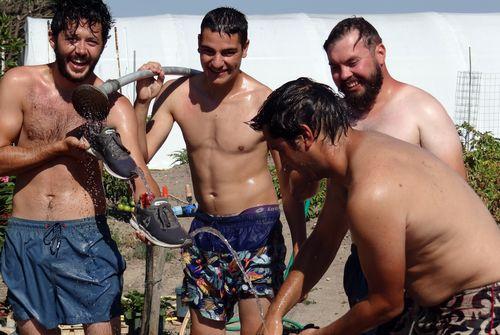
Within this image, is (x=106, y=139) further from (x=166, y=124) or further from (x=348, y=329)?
(x=348, y=329)

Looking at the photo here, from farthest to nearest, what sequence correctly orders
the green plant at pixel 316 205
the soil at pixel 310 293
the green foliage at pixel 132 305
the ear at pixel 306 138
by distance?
the green plant at pixel 316 205 < the soil at pixel 310 293 < the green foliage at pixel 132 305 < the ear at pixel 306 138

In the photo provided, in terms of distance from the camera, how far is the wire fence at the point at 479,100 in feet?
48.0

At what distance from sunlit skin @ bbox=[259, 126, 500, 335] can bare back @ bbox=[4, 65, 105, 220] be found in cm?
161

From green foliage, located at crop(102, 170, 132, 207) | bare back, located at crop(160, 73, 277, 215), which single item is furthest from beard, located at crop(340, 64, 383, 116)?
green foliage, located at crop(102, 170, 132, 207)

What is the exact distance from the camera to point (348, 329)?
11.3 ft

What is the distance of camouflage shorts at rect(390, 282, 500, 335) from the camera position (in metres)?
3.49

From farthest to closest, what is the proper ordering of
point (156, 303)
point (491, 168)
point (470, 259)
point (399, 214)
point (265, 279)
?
point (491, 168) → point (156, 303) → point (265, 279) → point (470, 259) → point (399, 214)

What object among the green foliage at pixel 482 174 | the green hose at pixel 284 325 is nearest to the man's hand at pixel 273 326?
the green hose at pixel 284 325

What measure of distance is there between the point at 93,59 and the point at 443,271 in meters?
2.16

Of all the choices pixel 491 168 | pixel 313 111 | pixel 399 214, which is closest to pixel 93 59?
pixel 313 111

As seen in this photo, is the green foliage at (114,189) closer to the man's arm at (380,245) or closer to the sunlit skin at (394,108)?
the sunlit skin at (394,108)

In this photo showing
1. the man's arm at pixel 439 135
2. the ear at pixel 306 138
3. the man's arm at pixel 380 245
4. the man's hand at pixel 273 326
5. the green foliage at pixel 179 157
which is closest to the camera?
the man's arm at pixel 380 245

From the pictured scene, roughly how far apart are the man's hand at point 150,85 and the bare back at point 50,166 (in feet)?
1.65

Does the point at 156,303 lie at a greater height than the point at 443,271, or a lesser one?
lesser
